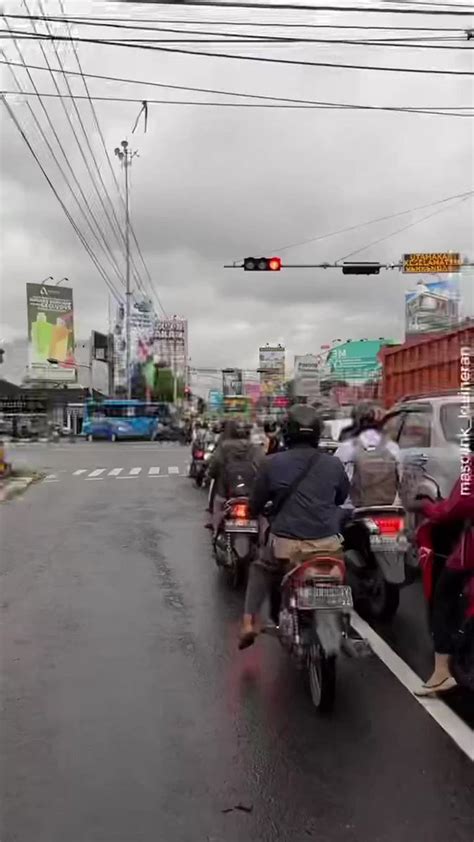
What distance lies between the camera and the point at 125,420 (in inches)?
2167

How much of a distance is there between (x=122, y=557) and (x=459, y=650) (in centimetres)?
578

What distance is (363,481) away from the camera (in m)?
6.41

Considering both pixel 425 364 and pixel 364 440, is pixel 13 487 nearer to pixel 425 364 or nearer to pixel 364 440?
pixel 425 364

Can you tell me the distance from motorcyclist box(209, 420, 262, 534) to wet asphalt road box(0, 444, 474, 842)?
3.29 ft

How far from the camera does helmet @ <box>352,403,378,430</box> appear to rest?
24.3ft

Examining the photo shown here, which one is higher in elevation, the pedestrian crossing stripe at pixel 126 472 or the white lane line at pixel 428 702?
the white lane line at pixel 428 702

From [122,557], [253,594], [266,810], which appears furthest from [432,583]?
[122,557]

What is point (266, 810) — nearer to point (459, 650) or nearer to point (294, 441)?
point (459, 650)

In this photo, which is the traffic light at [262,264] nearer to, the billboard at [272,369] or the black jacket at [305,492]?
the black jacket at [305,492]

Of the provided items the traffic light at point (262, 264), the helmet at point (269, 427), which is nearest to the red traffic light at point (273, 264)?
the traffic light at point (262, 264)

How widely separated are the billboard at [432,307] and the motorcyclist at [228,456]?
389 centimetres

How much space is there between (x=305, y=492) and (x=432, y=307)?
9355 mm

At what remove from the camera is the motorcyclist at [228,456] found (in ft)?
25.5

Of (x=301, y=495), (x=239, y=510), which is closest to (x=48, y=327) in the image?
(x=239, y=510)
